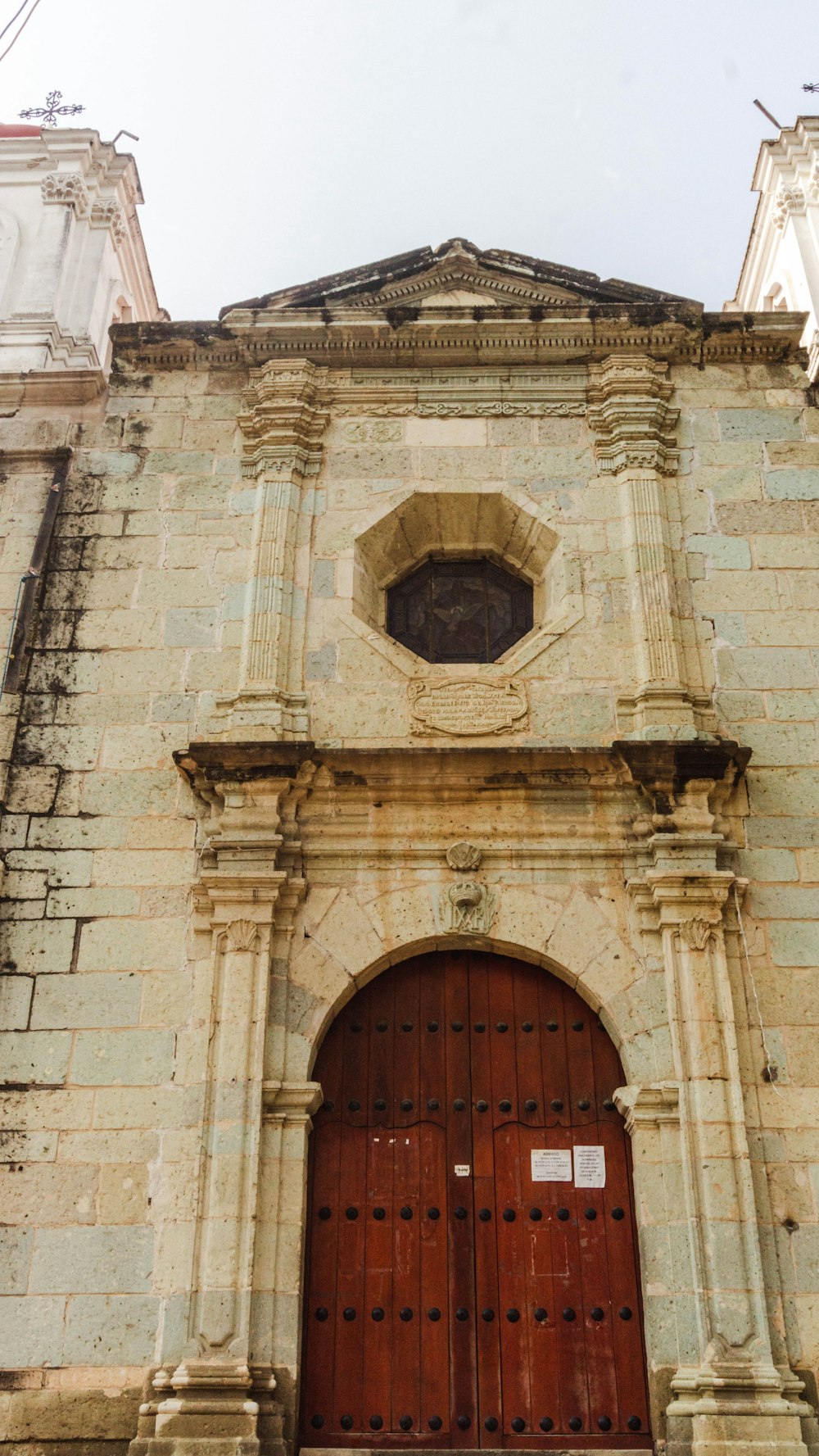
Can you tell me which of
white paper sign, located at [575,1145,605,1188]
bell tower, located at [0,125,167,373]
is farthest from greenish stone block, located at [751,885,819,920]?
bell tower, located at [0,125,167,373]

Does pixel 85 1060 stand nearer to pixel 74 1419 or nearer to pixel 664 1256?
pixel 74 1419

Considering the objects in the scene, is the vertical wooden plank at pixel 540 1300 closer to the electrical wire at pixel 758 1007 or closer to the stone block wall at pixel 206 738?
the stone block wall at pixel 206 738

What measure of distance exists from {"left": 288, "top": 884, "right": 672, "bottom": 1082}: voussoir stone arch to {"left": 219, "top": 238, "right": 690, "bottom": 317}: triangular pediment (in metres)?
3.91

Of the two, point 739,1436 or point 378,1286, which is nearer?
point 739,1436

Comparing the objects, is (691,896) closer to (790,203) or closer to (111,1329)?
(111,1329)

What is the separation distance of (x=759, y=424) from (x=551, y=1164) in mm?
4461

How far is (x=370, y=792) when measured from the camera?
6.37 metres

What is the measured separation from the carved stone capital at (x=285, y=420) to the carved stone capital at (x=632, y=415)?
165 cm

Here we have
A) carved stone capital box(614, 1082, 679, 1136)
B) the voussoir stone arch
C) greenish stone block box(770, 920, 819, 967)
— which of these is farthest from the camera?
greenish stone block box(770, 920, 819, 967)

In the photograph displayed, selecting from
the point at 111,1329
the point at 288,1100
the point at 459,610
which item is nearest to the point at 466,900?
the point at 288,1100

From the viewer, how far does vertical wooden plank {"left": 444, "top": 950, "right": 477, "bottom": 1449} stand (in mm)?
5387

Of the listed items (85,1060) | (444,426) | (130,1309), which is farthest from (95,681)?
(130,1309)

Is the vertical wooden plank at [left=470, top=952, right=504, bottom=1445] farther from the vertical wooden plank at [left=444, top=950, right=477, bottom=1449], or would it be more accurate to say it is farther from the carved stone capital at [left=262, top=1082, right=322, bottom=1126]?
the carved stone capital at [left=262, top=1082, right=322, bottom=1126]

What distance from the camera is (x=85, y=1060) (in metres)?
5.88
